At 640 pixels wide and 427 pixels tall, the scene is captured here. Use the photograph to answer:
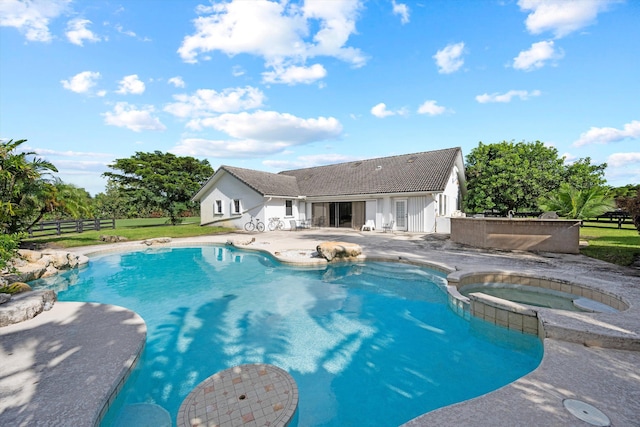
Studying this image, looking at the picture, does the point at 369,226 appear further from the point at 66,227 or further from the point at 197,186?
the point at 66,227

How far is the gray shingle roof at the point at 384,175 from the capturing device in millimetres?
17859

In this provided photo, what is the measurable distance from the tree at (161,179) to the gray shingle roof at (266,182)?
29.1ft

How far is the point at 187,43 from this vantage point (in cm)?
1129

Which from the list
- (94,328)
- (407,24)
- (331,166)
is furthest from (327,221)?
(94,328)

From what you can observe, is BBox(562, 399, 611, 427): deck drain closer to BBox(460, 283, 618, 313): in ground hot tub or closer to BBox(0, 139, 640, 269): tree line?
BBox(460, 283, 618, 313): in ground hot tub

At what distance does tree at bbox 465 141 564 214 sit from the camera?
19.1 metres

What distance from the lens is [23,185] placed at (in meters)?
11.0

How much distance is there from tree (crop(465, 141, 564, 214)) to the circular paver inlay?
69.9ft

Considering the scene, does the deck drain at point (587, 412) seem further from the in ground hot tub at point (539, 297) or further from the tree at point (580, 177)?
the tree at point (580, 177)

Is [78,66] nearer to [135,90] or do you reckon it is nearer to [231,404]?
[135,90]

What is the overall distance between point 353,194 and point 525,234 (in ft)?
36.8

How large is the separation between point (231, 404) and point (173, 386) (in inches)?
56.3

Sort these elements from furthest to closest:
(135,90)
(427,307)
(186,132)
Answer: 1. (186,132)
2. (135,90)
3. (427,307)

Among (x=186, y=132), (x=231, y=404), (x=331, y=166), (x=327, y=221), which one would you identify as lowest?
(x=231, y=404)
